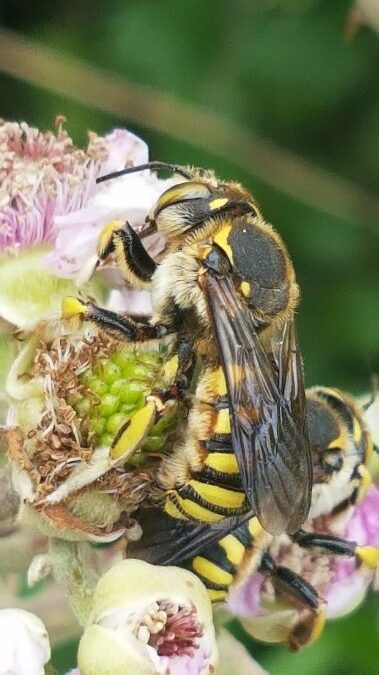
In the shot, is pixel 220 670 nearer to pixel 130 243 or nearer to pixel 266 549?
pixel 266 549

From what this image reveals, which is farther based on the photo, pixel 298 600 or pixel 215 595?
pixel 298 600

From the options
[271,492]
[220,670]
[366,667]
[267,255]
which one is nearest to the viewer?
[271,492]

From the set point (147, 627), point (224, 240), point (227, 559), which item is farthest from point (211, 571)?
point (224, 240)

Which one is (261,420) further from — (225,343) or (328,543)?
(328,543)

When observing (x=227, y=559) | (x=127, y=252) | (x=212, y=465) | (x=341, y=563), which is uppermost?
(x=127, y=252)

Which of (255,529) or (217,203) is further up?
(217,203)

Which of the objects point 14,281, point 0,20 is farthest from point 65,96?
point 14,281
